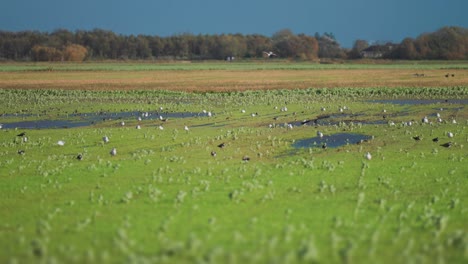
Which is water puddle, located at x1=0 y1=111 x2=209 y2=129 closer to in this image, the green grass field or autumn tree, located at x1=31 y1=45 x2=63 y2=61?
the green grass field

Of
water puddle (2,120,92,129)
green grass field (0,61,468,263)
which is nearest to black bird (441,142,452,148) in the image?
green grass field (0,61,468,263)

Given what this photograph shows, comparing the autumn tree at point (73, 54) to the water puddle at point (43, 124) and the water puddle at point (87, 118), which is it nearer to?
the water puddle at point (87, 118)

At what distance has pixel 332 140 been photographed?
88.7 feet

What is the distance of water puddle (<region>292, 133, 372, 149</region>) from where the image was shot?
25.5 m

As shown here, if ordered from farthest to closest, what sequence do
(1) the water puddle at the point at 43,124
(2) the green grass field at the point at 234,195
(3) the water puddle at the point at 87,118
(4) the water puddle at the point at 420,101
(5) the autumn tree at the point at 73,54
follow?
(5) the autumn tree at the point at 73,54
(4) the water puddle at the point at 420,101
(3) the water puddle at the point at 87,118
(1) the water puddle at the point at 43,124
(2) the green grass field at the point at 234,195

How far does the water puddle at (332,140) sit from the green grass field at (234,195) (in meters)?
0.56

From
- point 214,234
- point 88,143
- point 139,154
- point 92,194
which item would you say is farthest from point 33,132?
point 214,234

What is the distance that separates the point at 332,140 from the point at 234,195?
12472mm

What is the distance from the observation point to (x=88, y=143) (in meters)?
26.6

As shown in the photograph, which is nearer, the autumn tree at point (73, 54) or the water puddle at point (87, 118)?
the water puddle at point (87, 118)

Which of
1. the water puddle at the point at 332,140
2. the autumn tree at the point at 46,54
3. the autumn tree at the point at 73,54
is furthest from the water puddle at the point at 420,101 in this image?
the autumn tree at the point at 46,54

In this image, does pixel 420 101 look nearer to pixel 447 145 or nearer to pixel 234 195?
pixel 447 145

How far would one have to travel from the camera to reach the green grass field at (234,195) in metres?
11.2

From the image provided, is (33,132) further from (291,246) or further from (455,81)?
(455,81)
